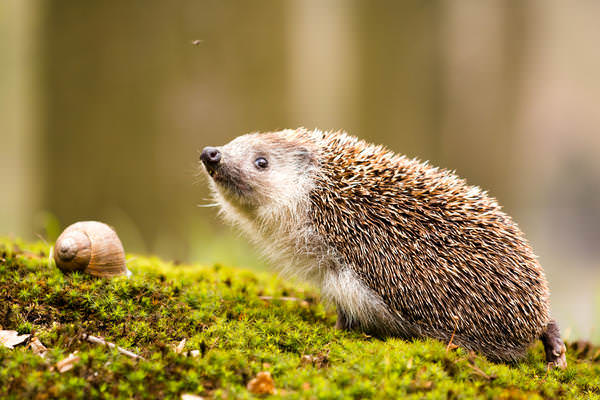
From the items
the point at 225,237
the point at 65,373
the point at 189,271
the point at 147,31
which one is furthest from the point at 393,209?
the point at 147,31

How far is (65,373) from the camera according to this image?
323cm

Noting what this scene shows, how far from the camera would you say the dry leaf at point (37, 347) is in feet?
11.9

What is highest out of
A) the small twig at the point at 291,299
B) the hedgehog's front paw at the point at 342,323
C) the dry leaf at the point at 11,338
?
the dry leaf at the point at 11,338

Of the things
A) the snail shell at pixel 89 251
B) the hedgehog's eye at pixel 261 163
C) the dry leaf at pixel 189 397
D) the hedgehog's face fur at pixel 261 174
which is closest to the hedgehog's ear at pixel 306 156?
the hedgehog's face fur at pixel 261 174

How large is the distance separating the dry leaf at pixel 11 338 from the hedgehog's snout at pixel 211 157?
83.5 inches

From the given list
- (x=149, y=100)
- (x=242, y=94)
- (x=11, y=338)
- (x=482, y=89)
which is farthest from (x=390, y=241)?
(x=482, y=89)

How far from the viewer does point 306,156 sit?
5094 millimetres

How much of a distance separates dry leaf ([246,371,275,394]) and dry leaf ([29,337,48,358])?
1.49 m

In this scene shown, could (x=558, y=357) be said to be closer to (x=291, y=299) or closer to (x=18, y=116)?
(x=291, y=299)

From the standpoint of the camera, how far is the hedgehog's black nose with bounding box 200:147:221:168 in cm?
496

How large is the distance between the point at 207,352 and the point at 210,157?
194 cm

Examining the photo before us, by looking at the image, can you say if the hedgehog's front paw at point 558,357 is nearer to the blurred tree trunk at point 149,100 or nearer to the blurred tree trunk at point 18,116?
the blurred tree trunk at point 149,100

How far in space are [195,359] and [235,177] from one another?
6.53 ft

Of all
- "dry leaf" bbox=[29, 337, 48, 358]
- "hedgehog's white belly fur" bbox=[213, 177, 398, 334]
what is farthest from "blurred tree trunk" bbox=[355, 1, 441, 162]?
"dry leaf" bbox=[29, 337, 48, 358]
